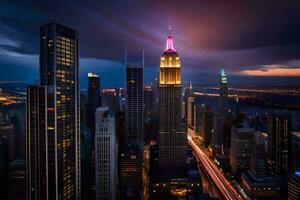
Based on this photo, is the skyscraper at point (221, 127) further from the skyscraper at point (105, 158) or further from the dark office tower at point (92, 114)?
the skyscraper at point (105, 158)

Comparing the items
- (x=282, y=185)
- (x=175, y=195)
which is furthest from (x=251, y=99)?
(x=175, y=195)

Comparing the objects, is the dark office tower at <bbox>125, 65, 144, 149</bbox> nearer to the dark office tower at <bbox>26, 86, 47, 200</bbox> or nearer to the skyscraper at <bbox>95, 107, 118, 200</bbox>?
the skyscraper at <bbox>95, 107, 118, 200</bbox>

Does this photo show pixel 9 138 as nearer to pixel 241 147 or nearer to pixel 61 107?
pixel 61 107

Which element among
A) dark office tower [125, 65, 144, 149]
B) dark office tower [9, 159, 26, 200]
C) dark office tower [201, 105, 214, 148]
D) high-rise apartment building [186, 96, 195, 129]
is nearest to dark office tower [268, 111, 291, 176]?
dark office tower [201, 105, 214, 148]

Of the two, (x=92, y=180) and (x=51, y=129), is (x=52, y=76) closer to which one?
(x=51, y=129)

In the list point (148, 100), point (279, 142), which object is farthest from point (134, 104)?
point (279, 142)

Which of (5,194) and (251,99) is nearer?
(5,194)
